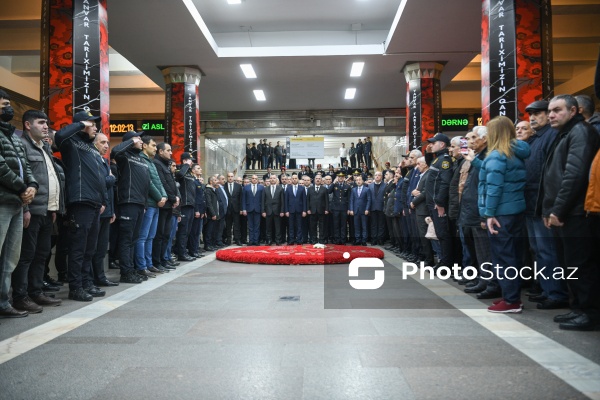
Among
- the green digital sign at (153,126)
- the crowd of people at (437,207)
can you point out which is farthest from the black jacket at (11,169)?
the green digital sign at (153,126)

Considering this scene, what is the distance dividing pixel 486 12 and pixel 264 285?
545 centimetres

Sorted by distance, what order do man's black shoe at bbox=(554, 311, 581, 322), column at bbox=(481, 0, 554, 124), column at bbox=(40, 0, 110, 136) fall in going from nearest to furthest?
man's black shoe at bbox=(554, 311, 581, 322)
column at bbox=(481, 0, 554, 124)
column at bbox=(40, 0, 110, 136)

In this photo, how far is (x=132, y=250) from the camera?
651 centimetres

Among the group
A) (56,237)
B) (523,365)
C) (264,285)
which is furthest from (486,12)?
(56,237)

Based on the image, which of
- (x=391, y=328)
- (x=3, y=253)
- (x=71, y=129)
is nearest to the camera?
(x=391, y=328)

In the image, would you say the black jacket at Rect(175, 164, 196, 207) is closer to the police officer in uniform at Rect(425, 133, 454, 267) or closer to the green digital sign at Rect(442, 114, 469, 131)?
the police officer in uniform at Rect(425, 133, 454, 267)

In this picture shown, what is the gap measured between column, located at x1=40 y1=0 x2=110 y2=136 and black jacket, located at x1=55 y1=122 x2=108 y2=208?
8.97ft

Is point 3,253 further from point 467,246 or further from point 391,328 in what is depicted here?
point 467,246

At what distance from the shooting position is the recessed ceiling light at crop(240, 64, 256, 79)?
47.5 ft

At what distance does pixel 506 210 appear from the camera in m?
4.20

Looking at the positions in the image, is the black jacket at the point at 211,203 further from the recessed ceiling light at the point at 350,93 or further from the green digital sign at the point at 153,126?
the green digital sign at the point at 153,126

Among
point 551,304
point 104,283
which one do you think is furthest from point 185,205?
point 551,304

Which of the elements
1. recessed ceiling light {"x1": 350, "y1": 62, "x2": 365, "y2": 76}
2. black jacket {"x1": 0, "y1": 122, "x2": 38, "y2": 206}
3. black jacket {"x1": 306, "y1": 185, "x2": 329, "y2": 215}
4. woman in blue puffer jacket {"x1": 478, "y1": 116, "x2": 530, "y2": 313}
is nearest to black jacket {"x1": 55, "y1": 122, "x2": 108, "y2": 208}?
black jacket {"x1": 0, "y1": 122, "x2": 38, "y2": 206}

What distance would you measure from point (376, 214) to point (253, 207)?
3413 millimetres
